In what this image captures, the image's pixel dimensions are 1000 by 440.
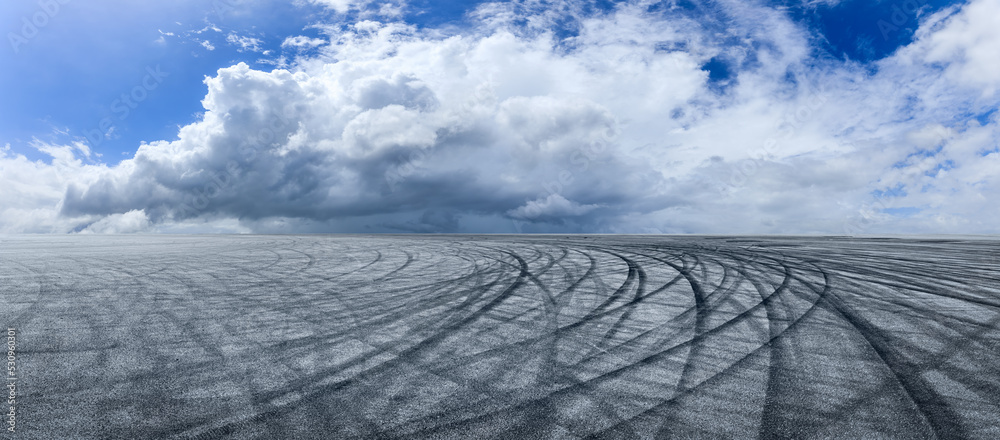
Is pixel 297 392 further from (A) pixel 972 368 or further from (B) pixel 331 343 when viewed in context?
(A) pixel 972 368

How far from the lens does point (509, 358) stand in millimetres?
4793

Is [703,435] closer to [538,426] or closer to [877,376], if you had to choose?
[538,426]

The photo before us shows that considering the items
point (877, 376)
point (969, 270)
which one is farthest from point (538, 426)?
point (969, 270)

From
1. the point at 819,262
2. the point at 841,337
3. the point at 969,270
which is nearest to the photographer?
the point at 841,337

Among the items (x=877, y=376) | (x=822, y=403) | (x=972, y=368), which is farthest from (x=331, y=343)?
(x=972, y=368)

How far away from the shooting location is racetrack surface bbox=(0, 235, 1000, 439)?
11.1ft

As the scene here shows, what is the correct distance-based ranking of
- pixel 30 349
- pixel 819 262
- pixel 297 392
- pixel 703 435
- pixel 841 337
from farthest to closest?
pixel 819 262 → pixel 841 337 → pixel 30 349 → pixel 297 392 → pixel 703 435

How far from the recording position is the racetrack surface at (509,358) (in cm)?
339

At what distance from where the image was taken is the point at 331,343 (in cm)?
534

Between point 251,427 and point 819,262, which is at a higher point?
point 819,262

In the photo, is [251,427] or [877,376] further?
[877,376]

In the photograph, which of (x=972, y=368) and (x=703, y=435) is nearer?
(x=703, y=435)

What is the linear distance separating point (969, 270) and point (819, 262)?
312 centimetres

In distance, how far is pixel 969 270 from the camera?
11.3 m
